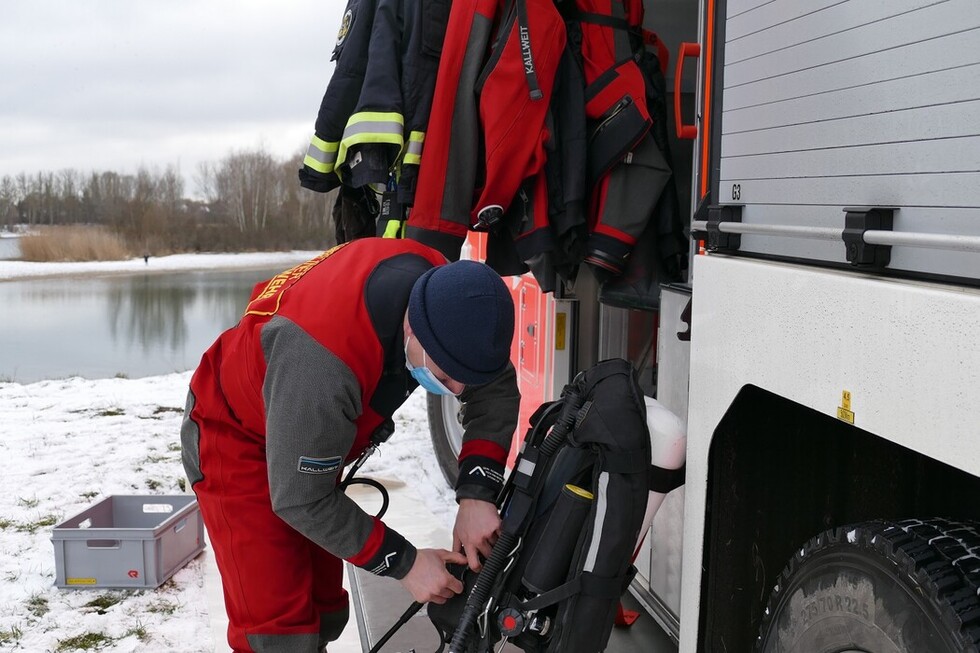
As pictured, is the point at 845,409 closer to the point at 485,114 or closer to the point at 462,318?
the point at 462,318

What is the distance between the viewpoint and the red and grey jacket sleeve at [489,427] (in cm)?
235

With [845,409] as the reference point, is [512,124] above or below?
above

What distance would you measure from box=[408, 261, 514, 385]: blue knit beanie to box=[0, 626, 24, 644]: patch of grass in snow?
2318 millimetres

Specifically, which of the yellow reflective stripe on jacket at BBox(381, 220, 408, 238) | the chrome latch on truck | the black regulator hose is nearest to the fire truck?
the chrome latch on truck

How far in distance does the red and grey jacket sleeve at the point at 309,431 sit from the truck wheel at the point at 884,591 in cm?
93

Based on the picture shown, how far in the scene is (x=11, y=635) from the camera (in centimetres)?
322

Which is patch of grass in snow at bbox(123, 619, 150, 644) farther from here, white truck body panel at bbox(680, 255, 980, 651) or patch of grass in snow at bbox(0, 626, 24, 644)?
white truck body panel at bbox(680, 255, 980, 651)

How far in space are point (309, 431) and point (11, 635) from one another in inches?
82.7

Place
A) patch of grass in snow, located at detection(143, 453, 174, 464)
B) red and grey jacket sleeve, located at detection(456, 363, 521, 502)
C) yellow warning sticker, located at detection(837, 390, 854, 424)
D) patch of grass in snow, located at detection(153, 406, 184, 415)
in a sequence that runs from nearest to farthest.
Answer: yellow warning sticker, located at detection(837, 390, 854, 424) → red and grey jacket sleeve, located at detection(456, 363, 521, 502) → patch of grass in snow, located at detection(143, 453, 174, 464) → patch of grass in snow, located at detection(153, 406, 184, 415)

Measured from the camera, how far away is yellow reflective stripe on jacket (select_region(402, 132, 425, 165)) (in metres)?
2.99

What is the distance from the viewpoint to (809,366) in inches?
59.7

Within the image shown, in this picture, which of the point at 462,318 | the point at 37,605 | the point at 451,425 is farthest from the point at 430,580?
the point at 451,425

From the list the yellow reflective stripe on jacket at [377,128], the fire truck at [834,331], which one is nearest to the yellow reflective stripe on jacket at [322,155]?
the yellow reflective stripe on jacket at [377,128]

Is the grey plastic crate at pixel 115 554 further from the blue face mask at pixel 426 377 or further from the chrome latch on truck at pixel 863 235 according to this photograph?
the chrome latch on truck at pixel 863 235
